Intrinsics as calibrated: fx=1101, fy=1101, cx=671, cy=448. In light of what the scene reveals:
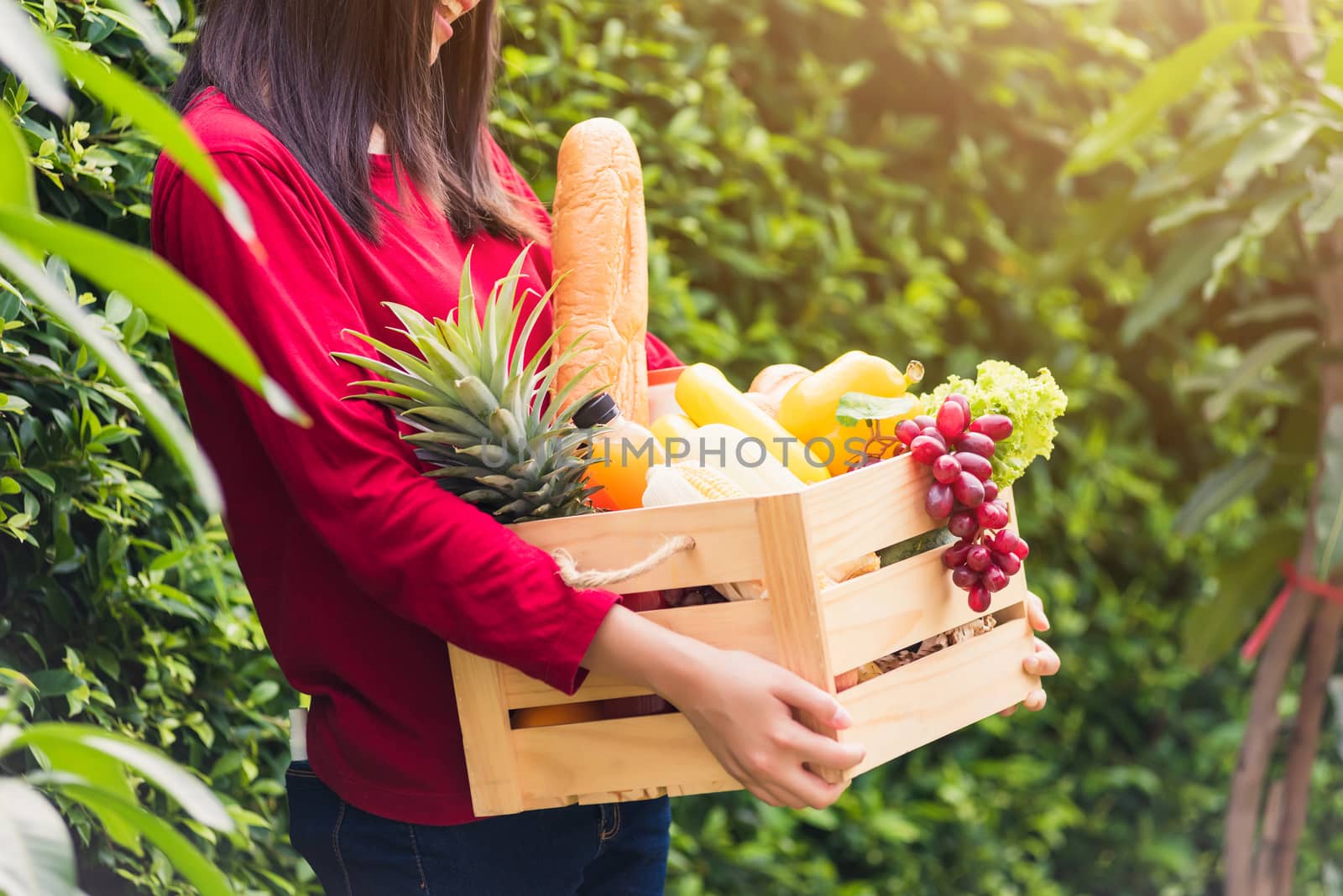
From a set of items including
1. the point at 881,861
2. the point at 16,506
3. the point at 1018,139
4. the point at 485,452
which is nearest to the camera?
the point at 485,452

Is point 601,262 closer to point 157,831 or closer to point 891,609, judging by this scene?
point 891,609

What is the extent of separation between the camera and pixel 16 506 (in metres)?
1.23

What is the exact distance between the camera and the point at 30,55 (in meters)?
0.40

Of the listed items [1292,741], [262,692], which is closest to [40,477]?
[262,692]

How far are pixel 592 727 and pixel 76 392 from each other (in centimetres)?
74

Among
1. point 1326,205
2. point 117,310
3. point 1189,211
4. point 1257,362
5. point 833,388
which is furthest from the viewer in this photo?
point 1257,362

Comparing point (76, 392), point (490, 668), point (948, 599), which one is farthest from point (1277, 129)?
point (76, 392)

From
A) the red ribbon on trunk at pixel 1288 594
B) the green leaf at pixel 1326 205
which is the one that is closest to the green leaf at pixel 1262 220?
the green leaf at pixel 1326 205

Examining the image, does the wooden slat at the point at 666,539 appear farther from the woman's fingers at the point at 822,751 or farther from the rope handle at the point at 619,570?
the woman's fingers at the point at 822,751

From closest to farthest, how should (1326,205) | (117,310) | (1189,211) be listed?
(117,310) → (1326,205) → (1189,211)

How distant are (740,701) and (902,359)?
5.48 feet

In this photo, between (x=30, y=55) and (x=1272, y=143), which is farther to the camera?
(x=1272, y=143)

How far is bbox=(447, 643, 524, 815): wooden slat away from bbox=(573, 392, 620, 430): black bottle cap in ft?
0.78

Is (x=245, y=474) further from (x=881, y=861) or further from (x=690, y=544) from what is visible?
(x=881, y=861)
